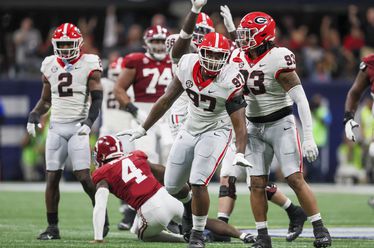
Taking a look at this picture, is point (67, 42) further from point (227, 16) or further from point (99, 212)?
point (99, 212)

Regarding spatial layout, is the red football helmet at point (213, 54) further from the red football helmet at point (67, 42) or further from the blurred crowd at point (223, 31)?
the blurred crowd at point (223, 31)

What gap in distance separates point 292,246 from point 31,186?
10439 mm

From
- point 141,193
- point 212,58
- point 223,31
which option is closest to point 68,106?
point 141,193

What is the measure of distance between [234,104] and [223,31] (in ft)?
35.9

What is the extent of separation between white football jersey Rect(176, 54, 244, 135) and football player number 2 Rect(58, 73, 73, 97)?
63.5 inches

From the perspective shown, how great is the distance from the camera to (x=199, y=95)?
24.8 feet

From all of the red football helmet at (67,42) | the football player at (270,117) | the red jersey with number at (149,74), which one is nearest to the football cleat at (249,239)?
the football player at (270,117)

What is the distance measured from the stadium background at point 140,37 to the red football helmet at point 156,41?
24.6 ft

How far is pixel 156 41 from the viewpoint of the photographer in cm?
1023

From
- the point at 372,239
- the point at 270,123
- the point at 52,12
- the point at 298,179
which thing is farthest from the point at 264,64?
the point at 52,12

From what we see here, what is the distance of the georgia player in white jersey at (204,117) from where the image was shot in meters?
7.40

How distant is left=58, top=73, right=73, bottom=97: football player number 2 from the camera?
888cm

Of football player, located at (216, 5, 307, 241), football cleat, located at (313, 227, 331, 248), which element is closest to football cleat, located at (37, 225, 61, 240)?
football player, located at (216, 5, 307, 241)

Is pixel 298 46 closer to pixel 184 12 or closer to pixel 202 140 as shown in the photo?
pixel 184 12
